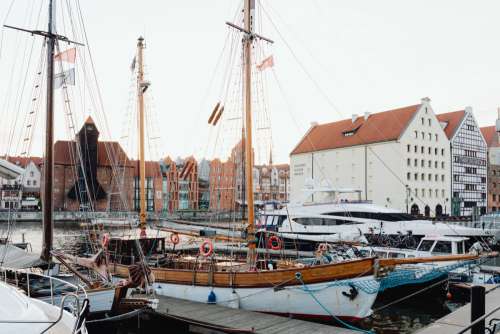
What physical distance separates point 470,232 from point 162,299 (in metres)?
27.1

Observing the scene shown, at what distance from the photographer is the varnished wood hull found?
13961 mm

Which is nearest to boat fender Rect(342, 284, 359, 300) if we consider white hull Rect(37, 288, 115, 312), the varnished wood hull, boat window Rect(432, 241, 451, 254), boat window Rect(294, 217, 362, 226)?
the varnished wood hull

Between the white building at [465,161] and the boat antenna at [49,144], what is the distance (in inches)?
2680

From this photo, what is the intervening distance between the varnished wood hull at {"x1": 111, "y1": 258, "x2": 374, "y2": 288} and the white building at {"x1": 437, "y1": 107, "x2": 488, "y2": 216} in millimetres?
65019

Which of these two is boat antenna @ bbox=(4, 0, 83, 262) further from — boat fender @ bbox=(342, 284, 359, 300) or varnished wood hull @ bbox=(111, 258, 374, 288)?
boat fender @ bbox=(342, 284, 359, 300)

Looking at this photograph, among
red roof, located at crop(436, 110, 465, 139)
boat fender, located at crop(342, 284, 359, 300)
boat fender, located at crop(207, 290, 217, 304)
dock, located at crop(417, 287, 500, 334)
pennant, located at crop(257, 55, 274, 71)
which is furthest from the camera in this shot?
red roof, located at crop(436, 110, 465, 139)

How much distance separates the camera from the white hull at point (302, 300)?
14344 mm

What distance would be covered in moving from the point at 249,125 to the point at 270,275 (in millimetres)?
5507

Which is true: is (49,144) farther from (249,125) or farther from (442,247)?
(442,247)

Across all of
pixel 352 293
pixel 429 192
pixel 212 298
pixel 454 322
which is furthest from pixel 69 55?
pixel 429 192

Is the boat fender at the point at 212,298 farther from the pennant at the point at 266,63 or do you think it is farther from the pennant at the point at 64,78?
the pennant at the point at 64,78

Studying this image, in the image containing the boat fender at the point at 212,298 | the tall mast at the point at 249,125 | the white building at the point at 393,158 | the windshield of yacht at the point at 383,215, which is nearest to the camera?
the boat fender at the point at 212,298

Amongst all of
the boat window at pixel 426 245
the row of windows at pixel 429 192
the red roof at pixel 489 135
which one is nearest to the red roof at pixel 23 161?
the row of windows at pixel 429 192

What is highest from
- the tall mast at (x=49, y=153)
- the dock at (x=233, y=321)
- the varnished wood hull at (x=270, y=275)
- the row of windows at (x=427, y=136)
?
the row of windows at (x=427, y=136)
